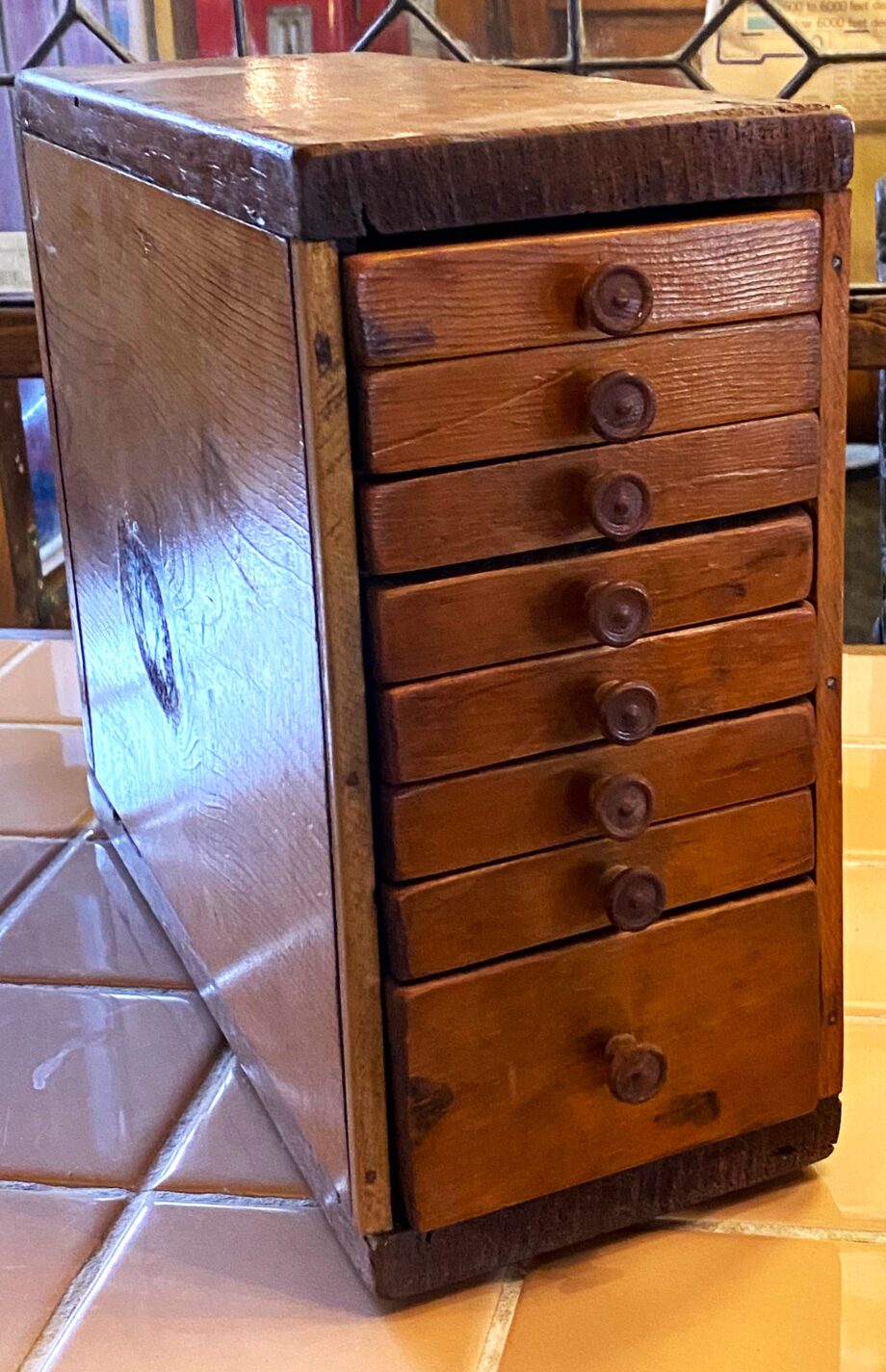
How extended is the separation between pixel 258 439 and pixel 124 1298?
0.38m

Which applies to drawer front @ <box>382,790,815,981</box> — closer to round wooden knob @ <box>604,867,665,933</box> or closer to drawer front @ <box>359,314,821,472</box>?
round wooden knob @ <box>604,867,665,933</box>

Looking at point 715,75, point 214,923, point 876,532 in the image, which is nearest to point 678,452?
point 214,923

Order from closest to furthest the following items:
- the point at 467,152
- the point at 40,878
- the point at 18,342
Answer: the point at 467,152 → the point at 40,878 → the point at 18,342

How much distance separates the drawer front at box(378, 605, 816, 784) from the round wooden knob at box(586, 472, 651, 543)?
0.17 feet

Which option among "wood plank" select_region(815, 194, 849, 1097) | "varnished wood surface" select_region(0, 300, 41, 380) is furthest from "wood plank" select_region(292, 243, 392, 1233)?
Result: "varnished wood surface" select_region(0, 300, 41, 380)

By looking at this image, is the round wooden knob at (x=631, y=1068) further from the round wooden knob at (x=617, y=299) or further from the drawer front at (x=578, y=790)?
the round wooden knob at (x=617, y=299)

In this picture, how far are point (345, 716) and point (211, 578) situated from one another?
0.15 meters

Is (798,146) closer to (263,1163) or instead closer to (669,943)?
(669,943)

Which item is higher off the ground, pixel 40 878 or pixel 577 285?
pixel 577 285

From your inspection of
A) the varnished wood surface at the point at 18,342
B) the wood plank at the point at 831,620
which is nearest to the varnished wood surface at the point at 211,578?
the wood plank at the point at 831,620

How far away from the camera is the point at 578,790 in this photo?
66cm

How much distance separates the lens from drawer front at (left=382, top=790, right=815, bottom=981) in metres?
0.65

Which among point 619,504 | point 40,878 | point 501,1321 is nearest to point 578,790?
point 619,504

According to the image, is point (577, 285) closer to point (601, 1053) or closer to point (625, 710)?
point (625, 710)
